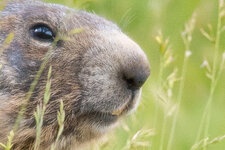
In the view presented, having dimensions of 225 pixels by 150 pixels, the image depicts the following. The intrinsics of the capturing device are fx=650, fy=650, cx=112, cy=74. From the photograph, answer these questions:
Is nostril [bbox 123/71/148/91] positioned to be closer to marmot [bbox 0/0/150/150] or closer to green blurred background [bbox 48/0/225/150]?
marmot [bbox 0/0/150/150]

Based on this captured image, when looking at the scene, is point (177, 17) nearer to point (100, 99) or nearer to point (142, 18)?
point (142, 18)

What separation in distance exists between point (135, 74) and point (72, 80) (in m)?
0.40

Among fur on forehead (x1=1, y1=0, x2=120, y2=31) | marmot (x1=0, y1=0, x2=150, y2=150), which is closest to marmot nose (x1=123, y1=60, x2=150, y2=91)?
marmot (x1=0, y1=0, x2=150, y2=150)

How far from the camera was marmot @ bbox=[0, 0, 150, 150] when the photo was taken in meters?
3.87

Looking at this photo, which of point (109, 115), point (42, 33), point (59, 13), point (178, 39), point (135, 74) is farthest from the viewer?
point (178, 39)

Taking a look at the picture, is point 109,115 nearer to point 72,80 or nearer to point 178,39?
point 72,80

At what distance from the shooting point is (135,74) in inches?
152

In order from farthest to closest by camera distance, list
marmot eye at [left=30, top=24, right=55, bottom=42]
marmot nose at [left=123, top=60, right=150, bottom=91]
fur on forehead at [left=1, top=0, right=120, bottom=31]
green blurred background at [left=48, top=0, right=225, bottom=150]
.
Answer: green blurred background at [left=48, top=0, right=225, bottom=150] < fur on forehead at [left=1, top=0, right=120, bottom=31] < marmot eye at [left=30, top=24, right=55, bottom=42] < marmot nose at [left=123, top=60, right=150, bottom=91]

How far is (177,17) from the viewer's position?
770cm

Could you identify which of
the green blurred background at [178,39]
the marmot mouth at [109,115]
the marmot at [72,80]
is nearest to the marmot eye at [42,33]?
the marmot at [72,80]

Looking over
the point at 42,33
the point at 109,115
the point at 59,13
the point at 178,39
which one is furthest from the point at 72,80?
the point at 178,39

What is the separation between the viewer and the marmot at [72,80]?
12.7ft

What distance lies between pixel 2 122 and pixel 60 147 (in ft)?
1.26

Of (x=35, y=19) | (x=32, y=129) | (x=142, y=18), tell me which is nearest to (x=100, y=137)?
(x=32, y=129)
